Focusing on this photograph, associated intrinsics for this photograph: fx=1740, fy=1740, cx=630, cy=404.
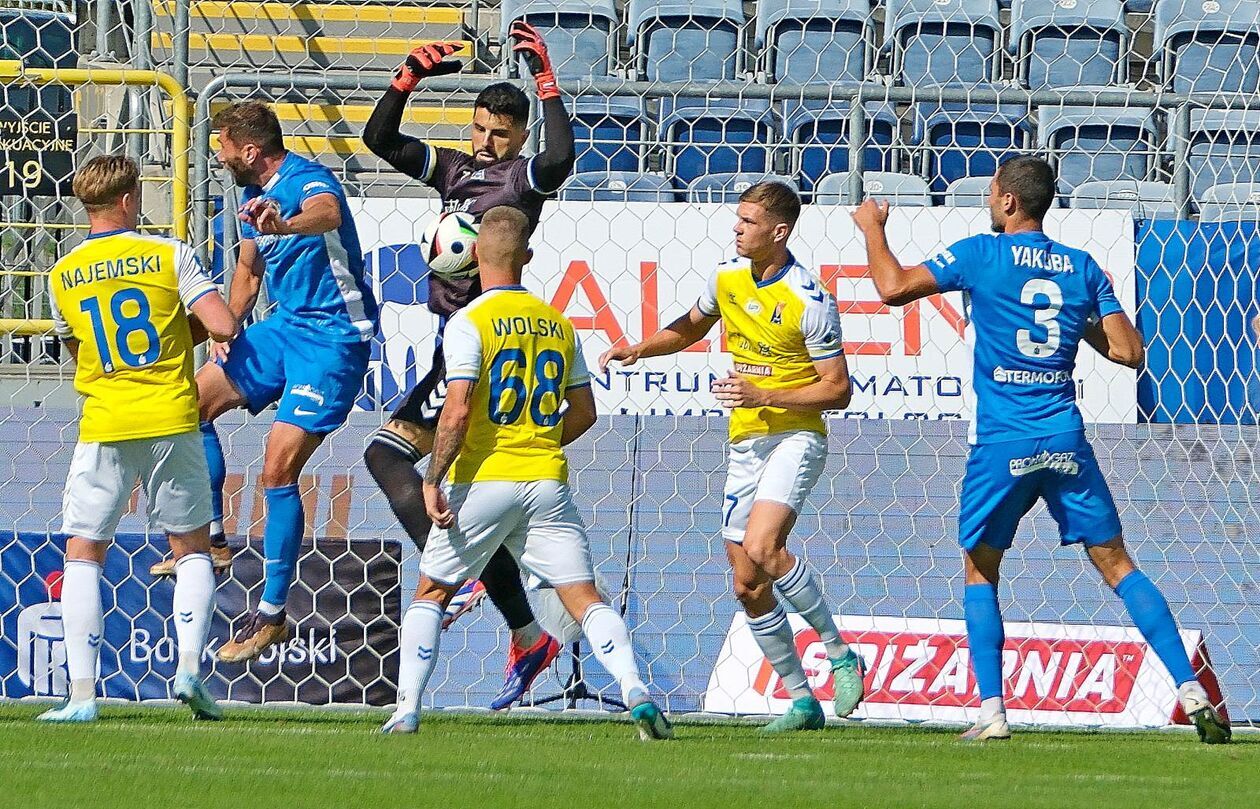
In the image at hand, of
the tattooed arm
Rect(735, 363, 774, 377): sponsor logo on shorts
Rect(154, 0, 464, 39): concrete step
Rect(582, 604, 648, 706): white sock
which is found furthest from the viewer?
Rect(154, 0, 464, 39): concrete step

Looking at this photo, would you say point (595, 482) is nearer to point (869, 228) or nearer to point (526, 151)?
point (526, 151)

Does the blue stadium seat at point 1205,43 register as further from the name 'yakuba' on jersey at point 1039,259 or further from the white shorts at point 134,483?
the white shorts at point 134,483

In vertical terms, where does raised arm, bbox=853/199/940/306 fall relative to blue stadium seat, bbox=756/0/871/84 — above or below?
below

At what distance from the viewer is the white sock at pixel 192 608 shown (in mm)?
5438

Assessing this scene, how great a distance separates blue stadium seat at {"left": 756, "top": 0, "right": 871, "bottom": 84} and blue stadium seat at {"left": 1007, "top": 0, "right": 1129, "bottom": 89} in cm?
100

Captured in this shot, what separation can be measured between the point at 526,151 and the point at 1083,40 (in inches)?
170

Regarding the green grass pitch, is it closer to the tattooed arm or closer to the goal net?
the tattooed arm

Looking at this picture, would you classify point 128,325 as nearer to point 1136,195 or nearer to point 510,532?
point 510,532

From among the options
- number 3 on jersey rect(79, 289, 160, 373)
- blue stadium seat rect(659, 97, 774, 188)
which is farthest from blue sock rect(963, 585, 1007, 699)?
blue stadium seat rect(659, 97, 774, 188)

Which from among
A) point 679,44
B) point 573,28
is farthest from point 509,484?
point 573,28

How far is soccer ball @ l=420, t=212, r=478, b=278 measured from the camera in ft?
20.3

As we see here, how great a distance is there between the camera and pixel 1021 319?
5.55m

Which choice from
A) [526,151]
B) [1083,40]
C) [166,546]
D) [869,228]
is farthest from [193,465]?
[1083,40]

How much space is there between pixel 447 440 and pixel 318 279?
1513 mm
